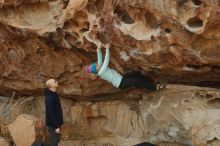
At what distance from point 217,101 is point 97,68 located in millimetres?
1879

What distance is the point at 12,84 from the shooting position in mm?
10281

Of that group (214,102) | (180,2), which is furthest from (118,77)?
(180,2)

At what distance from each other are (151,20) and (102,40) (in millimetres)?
984

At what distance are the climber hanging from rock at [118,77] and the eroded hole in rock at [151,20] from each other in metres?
0.77

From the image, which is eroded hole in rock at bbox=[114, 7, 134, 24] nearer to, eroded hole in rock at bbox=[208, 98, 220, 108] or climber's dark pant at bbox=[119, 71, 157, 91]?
climber's dark pant at bbox=[119, 71, 157, 91]

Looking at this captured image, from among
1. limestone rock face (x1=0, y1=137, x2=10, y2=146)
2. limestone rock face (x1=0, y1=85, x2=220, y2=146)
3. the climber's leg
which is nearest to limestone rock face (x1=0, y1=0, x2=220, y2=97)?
the climber's leg

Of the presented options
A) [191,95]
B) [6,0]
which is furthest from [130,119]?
[6,0]

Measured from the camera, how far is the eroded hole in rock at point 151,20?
25.7 ft

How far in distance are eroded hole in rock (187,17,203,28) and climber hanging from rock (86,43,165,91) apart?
53.9 inches

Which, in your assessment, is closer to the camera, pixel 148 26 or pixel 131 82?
pixel 148 26

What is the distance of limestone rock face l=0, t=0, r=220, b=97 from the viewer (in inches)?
300

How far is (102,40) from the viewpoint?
28.0 ft

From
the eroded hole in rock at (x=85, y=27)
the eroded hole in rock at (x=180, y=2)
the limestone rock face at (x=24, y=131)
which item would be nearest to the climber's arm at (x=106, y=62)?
the eroded hole in rock at (x=85, y=27)

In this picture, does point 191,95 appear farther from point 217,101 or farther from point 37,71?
point 37,71
